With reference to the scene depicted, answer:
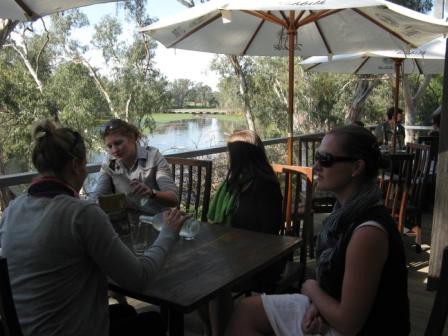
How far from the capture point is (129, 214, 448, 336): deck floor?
2629 millimetres

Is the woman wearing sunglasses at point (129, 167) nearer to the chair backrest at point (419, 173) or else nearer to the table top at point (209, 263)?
the table top at point (209, 263)

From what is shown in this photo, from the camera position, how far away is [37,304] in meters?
1.30

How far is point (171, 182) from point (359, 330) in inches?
62.4

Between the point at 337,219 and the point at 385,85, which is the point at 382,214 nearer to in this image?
the point at 337,219

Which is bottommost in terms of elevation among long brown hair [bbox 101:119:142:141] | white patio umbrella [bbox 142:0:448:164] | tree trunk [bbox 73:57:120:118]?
long brown hair [bbox 101:119:142:141]

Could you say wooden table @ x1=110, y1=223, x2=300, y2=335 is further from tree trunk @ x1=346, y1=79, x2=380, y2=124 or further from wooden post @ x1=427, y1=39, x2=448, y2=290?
tree trunk @ x1=346, y1=79, x2=380, y2=124

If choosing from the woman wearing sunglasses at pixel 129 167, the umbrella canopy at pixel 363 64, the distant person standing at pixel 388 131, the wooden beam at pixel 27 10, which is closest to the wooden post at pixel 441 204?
the woman wearing sunglasses at pixel 129 167

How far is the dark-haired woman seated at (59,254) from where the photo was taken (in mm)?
1285

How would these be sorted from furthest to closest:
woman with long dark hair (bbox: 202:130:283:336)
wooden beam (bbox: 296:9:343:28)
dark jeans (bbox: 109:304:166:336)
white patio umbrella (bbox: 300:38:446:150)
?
white patio umbrella (bbox: 300:38:446:150)
wooden beam (bbox: 296:9:343:28)
woman with long dark hair (bbox: 202:130:283:336)
dark jeans (bbox: 109:304:166:336)

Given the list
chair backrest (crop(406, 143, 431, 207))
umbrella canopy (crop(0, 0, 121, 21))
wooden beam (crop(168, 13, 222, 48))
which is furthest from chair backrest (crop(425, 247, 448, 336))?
wooden beam (crop(168, 13, 222, 48))

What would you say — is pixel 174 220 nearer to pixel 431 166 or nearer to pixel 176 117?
pixel 431 166

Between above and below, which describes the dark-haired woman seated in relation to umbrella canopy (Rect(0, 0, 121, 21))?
below

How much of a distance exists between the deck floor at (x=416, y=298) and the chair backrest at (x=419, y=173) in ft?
1.53

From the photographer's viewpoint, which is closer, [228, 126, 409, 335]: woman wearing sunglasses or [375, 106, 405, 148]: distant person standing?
[228, 126, 409, 335]: woman wearing sunglasses
